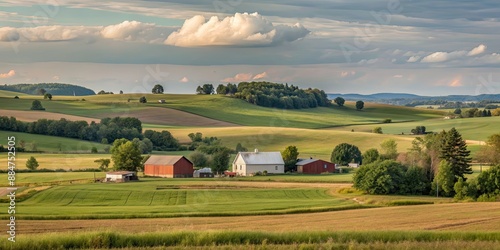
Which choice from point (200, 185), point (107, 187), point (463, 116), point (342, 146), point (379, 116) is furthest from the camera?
point (379, 116)

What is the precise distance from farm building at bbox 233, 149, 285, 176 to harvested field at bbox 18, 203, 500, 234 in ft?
154

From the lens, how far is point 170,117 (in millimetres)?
136000

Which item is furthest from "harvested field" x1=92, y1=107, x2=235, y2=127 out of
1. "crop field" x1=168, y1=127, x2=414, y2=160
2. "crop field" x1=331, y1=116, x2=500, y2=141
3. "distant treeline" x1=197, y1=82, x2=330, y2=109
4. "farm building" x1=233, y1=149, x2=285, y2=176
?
"farm building" x1=233, y1=149, x2=285, y2=176

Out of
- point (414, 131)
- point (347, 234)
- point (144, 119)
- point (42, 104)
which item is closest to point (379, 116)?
point (414, 131)

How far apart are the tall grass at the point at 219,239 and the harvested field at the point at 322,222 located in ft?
15.1

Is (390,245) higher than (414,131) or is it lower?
lower

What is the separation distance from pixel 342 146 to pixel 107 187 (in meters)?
42.5

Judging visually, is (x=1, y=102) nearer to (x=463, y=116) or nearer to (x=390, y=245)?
(x=463, y=116)

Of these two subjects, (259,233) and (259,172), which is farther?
(259,172)

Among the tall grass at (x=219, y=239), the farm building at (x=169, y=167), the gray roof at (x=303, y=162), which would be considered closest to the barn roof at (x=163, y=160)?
the farm building at (x=169, y=167)

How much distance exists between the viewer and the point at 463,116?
153250 mm

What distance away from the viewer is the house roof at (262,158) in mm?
89669

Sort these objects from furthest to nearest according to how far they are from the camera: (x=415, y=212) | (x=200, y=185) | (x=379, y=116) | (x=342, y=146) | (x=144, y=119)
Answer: (x=379, y=116) < (x=144, y=119) < (x=342, y=146) < (x=200, y=185) < (x=415, y=212)

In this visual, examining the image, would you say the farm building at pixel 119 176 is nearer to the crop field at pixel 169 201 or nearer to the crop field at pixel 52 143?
the crop field at pixel 169 201
